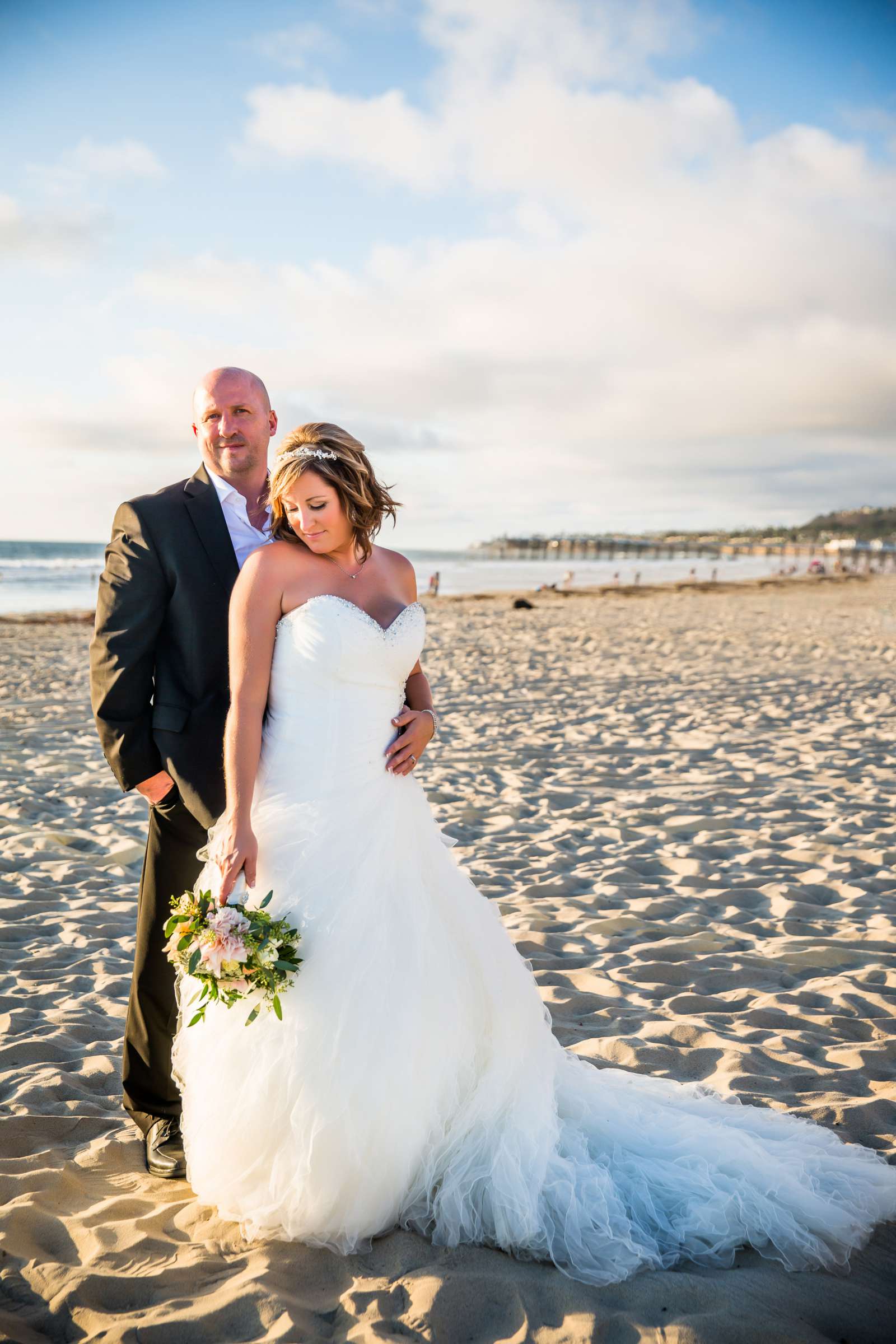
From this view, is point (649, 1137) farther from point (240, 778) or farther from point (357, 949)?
point (240, 778)

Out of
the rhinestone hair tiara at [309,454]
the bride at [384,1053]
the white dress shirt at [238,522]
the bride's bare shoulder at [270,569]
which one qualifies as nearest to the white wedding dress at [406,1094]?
the bride at [384,1053]

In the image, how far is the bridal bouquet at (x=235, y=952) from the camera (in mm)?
2385

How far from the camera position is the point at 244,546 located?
10.3 ft

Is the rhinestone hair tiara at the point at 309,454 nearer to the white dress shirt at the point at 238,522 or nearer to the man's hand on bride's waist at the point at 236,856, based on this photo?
the white dress shirt at the point at 238,522

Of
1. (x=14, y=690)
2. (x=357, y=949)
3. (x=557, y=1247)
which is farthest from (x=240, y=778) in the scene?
(x=14, y=690)

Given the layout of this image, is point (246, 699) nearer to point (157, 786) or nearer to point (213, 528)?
point (157, 786)

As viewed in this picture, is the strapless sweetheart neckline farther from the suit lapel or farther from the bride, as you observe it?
the suit lapel

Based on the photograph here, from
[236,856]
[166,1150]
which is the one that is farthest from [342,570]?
[166,1150]

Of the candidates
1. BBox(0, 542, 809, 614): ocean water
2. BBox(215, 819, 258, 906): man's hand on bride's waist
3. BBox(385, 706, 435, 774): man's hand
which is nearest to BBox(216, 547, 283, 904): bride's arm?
BBox(215, 819, 258, 906): man's hand on bride's waist

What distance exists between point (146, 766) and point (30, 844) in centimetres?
363

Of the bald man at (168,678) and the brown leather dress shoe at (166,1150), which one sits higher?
the bald man at (168,678)

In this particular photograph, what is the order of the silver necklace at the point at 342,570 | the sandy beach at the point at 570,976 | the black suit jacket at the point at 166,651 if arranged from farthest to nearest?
the black suit jacket at the point at 166,651, the silver necklace at the point at 342,570, the sandy beach at the point at 570,976

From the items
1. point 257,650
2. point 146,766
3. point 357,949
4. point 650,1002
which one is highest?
point 257,650

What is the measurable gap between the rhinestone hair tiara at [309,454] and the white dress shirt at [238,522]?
449mm
